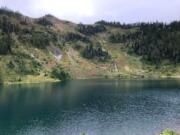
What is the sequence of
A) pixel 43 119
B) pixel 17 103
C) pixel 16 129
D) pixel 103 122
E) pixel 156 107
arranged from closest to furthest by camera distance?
1. pixel 16 129
2. pixel 103 122
3. pixel 43 119
4. pixel 156 107
5. pixel 17 103

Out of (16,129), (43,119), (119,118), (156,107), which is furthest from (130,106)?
(16,129)

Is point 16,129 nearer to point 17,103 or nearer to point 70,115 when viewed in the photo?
point 70,115

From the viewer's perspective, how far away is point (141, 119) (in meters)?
146

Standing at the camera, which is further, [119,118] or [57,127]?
[119,118]

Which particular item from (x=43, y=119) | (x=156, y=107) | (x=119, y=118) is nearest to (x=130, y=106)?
(x=156, y=107)

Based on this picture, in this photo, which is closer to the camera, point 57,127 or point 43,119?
point 57,127

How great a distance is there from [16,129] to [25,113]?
34886 mm

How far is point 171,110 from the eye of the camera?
166 meters

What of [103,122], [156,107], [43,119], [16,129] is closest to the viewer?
[16,129]

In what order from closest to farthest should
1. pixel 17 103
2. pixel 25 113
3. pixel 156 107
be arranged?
pixel 25 113, pixel 156 107, pixel 17 103

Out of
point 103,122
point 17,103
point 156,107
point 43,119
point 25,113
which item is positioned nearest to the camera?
point 103,122

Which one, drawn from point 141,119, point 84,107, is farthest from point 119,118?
point 84,107

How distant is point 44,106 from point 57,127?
53254 millimetres

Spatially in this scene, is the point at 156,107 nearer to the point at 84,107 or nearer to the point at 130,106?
the point at 130,106
